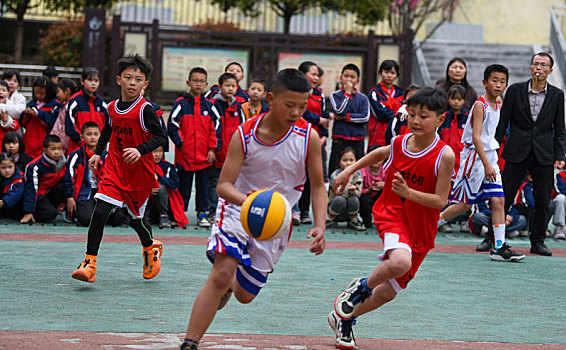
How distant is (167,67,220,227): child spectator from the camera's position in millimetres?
10805

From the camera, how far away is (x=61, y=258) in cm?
776

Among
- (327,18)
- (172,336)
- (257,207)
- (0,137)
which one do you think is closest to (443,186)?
(257,207)

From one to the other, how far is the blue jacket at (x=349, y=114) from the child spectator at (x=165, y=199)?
2.24 metres

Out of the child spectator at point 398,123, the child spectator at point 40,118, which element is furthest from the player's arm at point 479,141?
the child spectator at point 40,118

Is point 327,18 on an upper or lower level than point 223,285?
upper

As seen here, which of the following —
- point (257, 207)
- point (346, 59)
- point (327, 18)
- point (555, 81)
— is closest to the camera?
point (257, 207)

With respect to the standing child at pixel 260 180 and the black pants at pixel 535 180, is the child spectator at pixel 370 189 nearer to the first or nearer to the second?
the black pants at pixel 535 180

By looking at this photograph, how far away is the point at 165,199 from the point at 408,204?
573 centimetres

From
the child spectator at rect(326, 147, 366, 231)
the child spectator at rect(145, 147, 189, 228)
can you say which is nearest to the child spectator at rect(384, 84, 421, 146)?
the child spectator at rect(326, 147, 366, 231)

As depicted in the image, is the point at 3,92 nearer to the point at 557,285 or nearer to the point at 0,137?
the point at 0,137

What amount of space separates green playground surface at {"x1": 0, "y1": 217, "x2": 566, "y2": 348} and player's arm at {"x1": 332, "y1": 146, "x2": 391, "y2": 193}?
0.95 m

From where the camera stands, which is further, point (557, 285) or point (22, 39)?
point (22, 39)

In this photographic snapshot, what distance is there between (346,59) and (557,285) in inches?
515

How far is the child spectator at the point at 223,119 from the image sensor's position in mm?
11070
